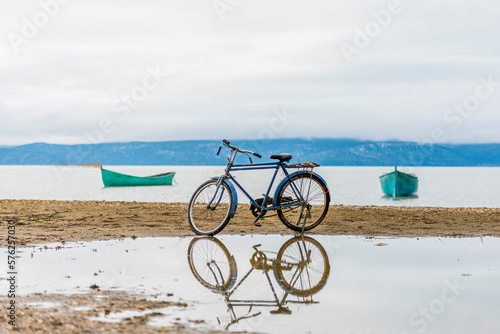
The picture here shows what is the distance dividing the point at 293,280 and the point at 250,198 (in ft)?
12.3

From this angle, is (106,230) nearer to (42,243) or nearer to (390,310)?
(42,243)

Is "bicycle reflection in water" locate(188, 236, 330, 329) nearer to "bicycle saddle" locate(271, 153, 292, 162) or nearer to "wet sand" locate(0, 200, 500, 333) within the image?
"wet sand" locate(0, 200, 500, 333)

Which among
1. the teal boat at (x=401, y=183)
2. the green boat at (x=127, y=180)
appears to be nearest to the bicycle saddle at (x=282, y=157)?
the teal boat at (x=401, y=183)

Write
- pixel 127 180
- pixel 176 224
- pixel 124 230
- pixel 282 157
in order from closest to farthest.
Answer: pixel 282 157 → pixel 124 230 → pixel 176 224 → pixel 127 180

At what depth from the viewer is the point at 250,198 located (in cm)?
934

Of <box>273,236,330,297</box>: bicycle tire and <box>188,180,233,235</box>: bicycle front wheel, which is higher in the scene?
<box>188,180,233,235</box>: bicycle front wheel

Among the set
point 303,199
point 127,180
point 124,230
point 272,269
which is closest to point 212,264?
point 272,269

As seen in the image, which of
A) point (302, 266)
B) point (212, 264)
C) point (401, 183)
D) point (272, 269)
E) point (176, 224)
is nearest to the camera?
point (272, 269)

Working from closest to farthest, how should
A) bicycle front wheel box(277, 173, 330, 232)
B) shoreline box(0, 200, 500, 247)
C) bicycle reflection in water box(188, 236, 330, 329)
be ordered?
bicycle reflection in water box(188, 236, 330, 329), bicycle front wheel box(277, 173, 330, 232), shoreline box(0, 200, 500, 247)

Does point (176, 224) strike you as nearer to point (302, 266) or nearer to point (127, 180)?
point (302, 266)

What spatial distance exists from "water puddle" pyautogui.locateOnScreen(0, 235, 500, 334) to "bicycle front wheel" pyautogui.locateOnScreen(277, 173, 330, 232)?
0.81 metres

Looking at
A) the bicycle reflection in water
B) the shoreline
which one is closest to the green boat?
the shoreline

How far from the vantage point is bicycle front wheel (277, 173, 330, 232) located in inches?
366

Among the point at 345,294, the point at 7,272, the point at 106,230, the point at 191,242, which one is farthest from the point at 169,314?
the point at 106,230
